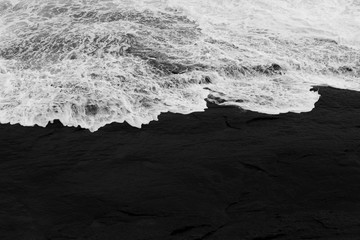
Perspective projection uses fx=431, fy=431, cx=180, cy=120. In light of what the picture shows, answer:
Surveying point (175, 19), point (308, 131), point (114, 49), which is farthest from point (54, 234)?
point (175, 19)

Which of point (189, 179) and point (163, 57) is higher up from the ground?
point (163, 57)

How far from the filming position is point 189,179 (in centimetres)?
523

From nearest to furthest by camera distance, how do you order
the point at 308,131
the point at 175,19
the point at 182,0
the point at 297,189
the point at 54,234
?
the point at 54,234
the point at 297,189
the point at 308,131
the point at 175,19
the point at 182,0

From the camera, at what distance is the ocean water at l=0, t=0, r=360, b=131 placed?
6.72 metres

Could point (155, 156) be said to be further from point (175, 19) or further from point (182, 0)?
point (182, 0)

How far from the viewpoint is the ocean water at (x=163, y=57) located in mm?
6719

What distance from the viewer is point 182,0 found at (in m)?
10.8

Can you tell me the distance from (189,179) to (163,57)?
11.0 feet

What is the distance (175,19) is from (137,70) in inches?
100

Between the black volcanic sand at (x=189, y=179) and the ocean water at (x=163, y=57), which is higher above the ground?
the ocean water at (x=163, y=57)

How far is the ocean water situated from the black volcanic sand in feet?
1.49

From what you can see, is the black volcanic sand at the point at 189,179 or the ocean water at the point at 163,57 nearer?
the black volcanic sand at the point at 189,179

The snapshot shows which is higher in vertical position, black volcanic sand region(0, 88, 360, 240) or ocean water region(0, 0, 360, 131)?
ocean water region(0, 0, 360, 131)

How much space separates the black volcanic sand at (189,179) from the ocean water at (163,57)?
0.46 metres
